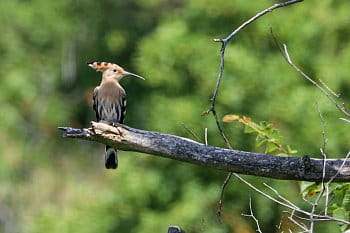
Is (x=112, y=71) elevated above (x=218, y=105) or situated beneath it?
situated beneath

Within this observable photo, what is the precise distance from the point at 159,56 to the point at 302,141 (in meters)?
1.83

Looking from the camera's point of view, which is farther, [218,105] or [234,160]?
[218,105]

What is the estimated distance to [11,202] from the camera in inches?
614

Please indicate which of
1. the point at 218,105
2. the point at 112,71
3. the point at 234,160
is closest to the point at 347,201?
the point at 234,160

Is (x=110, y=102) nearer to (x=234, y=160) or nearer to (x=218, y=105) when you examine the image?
(x=234, y=160)

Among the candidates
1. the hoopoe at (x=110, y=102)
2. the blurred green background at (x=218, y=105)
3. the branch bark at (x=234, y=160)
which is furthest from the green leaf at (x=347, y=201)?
the blurred green background at (x=218, y=105)

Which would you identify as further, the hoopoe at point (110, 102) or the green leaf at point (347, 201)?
the hoopoe at point (110, 102)

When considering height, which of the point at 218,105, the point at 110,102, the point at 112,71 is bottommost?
the point at 110,102

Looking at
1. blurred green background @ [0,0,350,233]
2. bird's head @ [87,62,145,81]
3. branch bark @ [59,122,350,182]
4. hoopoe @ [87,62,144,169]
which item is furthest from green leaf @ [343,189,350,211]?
blurred green background @ [0,0,350,233]

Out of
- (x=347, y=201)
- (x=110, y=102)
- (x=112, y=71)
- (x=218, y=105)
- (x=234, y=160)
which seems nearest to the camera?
(x=234, y=160)

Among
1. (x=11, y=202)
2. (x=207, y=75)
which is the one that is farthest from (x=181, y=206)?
(x=11, y=202)

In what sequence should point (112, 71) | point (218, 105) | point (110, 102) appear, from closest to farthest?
point (112, 71) → point (110, 102) → point (218, 105)

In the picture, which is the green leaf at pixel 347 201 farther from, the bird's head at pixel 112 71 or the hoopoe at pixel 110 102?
the hoopoe at pixel 110 102

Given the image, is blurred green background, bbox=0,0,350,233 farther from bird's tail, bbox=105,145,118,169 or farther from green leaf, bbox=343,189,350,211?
green leaf, bbox=343,189,350,211
